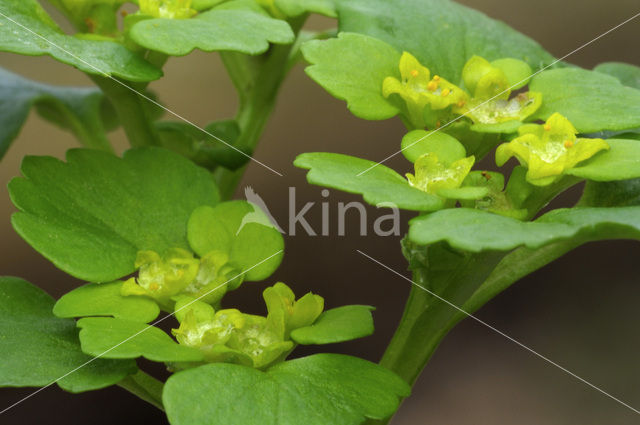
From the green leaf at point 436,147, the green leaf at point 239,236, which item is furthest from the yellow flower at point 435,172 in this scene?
the green leaf at point 239,236

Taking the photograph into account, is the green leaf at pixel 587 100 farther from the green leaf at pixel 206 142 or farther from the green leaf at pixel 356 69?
the green leaf at pixel 206 142

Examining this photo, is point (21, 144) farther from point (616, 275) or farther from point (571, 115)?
point (571, 115)

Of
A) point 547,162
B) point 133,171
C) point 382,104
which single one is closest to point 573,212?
point 547,162

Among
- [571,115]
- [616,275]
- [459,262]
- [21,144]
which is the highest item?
[571,115]

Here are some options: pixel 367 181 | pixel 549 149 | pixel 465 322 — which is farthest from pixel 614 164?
pixel 465 322

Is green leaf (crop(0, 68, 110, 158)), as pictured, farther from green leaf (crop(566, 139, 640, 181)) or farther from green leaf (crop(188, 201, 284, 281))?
green leaf (crop(566, 139, 640, 181))

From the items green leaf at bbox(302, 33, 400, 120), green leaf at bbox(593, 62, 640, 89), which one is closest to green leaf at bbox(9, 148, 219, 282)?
green leaf at bbox(302, 33, 400, 120)
